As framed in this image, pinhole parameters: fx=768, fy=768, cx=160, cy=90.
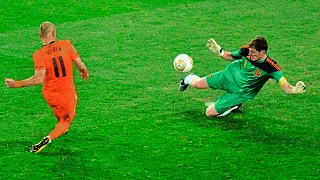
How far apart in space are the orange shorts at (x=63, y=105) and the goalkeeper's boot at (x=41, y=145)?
0.33 metres

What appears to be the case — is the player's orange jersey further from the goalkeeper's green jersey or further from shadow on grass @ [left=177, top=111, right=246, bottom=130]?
the goalkeeper's green jersey

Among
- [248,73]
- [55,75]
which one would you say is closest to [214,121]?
[248,73]

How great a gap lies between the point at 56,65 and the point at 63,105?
505mm

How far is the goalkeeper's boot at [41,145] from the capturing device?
898 centimetres

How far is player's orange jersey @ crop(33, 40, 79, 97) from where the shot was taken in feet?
29.1

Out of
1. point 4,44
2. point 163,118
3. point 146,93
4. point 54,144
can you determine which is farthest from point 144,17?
point 54,144

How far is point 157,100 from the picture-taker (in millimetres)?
11016

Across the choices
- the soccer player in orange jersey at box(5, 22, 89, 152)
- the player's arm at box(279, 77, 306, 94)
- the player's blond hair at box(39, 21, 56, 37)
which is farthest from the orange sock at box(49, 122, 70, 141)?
the player's arm at box(279, 77, 306, 94)

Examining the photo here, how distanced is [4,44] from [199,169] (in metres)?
6.11

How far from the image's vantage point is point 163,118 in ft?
33.9

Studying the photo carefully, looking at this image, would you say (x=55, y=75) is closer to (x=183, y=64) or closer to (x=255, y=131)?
(x=183, y=64)

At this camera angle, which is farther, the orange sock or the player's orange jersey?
the orange sock

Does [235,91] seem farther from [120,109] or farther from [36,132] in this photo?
[36,132]

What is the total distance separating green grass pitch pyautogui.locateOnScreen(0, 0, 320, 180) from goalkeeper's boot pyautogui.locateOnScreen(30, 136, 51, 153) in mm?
86
